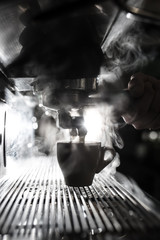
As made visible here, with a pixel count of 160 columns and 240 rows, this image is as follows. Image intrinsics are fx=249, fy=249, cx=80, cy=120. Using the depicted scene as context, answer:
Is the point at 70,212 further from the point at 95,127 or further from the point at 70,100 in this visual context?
the point at 95,127

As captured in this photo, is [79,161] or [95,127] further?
[95,127]

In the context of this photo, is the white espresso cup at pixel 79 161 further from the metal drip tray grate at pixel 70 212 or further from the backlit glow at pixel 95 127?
the backlit glow at pixel 95 127

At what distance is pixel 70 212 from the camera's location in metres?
0.47

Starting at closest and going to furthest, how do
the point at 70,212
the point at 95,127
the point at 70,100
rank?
the point at 70,212 → the point at 70,100 → the point at 95,127

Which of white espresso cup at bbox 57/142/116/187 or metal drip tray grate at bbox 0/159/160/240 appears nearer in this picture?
metal drip tray grate at bbox 0/159/160/240

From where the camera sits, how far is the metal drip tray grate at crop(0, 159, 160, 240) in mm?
374

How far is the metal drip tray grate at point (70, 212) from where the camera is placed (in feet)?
1.23

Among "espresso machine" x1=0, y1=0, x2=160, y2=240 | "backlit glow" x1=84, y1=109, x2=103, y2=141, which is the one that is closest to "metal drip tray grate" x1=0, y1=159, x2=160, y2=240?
"espresso machine" x1=0, y1=0, x2=160, y2=240

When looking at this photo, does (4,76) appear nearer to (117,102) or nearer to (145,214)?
(117,102)

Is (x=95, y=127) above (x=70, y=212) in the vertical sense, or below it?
above

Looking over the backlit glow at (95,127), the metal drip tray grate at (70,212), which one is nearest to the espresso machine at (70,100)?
the metal drip tray grate at (70,212)

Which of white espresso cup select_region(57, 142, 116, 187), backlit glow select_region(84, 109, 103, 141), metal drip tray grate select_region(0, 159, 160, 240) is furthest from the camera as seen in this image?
backlit glow select_region(84, 109, 103, 141)

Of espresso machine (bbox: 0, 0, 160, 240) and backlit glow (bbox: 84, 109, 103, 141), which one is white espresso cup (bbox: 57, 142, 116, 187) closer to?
espresso machine (bbox: 0, 0, 160, 240)

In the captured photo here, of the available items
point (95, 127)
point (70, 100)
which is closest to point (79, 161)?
point (70, 100)
